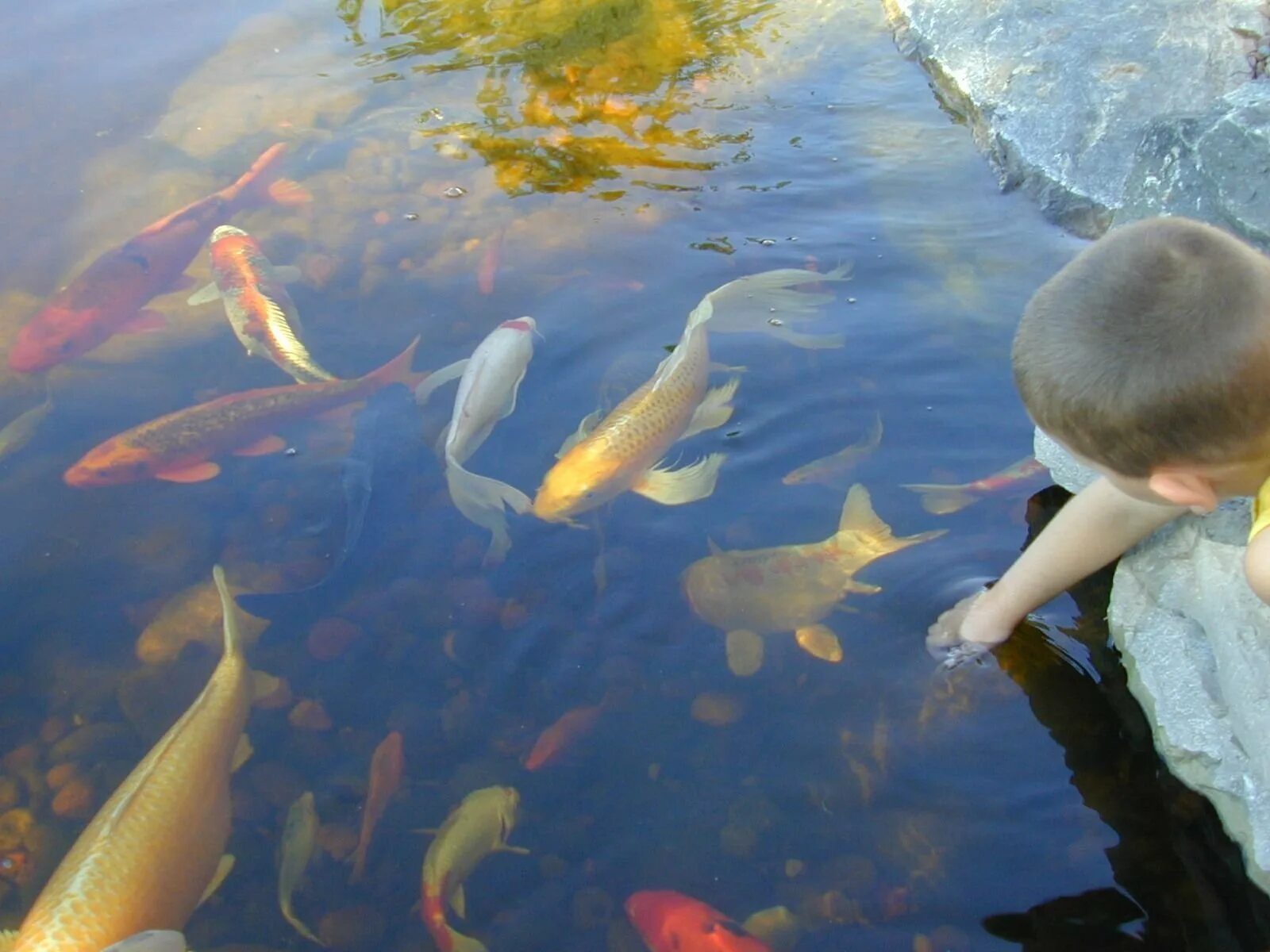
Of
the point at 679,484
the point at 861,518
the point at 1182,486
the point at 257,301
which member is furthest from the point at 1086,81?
the point at 257,301

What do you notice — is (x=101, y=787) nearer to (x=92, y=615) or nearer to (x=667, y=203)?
(x=92, y=615)

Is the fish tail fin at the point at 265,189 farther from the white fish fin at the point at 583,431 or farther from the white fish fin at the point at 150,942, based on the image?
the white fish fin at the point at 150,942

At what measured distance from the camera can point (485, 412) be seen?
4.03m

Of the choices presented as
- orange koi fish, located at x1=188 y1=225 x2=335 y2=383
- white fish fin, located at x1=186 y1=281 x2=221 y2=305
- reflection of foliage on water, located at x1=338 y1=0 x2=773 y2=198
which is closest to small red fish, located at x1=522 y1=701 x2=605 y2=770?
orange koi fish, located at x1=188 y1=225 x2=335 y2=383

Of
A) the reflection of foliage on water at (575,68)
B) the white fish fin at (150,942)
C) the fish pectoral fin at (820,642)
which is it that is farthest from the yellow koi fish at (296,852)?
the reflection of foliage on water at (575,68)

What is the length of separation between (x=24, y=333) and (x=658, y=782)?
367cm

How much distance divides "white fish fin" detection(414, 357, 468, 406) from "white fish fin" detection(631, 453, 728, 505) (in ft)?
3.27

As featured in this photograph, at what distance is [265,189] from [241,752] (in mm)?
3738

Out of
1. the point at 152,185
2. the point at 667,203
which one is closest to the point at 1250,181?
the point at 667,203

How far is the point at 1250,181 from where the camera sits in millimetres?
3467

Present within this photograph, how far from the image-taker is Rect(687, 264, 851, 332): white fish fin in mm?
4461

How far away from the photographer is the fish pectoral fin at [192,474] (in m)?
3.96

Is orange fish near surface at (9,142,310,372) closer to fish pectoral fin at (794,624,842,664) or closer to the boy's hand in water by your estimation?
fish pectoral fin at (794,624,842,664)

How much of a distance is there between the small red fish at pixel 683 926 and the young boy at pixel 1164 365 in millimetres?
1363
